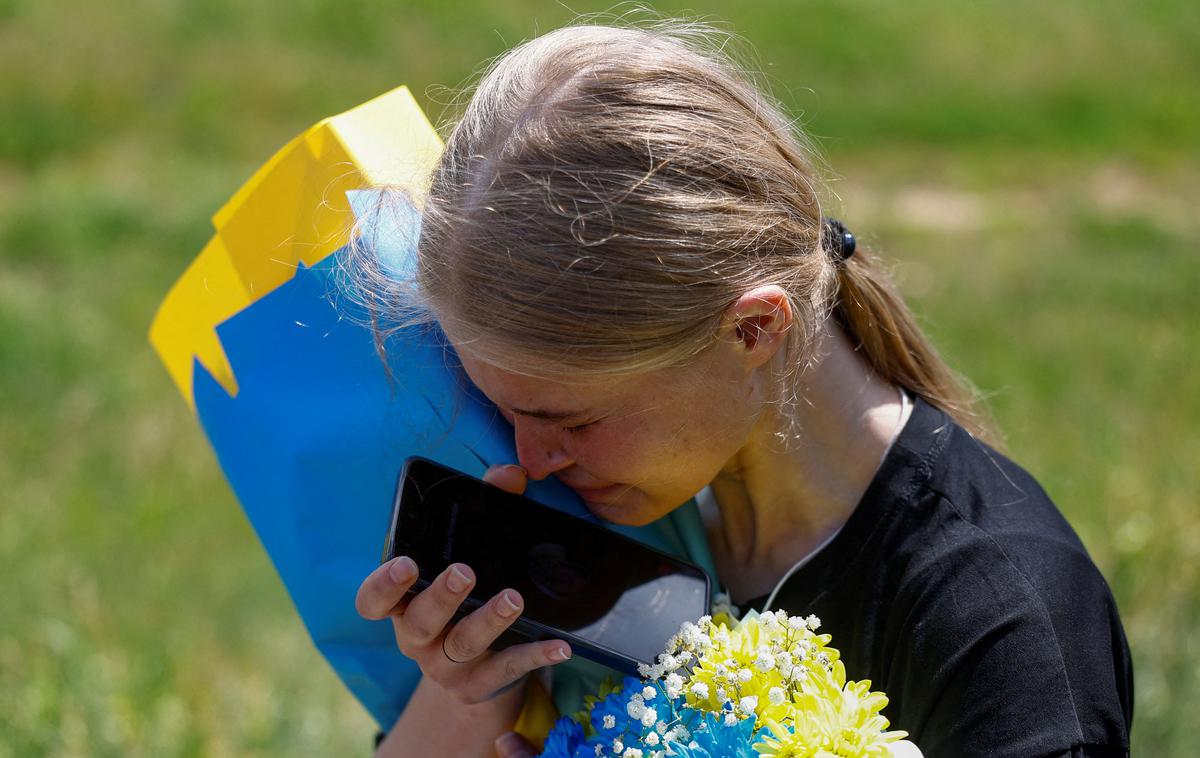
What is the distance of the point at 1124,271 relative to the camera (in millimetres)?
6742

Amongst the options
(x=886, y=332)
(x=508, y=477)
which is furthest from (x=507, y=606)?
(x=886, y=332)

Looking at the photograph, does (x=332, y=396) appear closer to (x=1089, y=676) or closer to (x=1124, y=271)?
(x=1089, y=676)

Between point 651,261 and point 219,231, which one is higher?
point 651,261

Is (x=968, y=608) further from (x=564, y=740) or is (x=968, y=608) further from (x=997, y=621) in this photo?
(x=564, y=740)

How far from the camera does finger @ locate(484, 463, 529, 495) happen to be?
69.9 inches

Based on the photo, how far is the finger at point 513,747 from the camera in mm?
1744

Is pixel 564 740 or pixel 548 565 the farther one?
pixel 548 565

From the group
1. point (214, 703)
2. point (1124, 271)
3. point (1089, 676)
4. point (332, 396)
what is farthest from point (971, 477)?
point (1124, 271)

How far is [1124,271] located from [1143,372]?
1.44 meters

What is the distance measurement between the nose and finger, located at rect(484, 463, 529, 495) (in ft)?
0.13

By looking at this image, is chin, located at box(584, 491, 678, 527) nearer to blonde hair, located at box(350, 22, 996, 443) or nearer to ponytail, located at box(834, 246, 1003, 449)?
blonde hair, located at box(350, 22, 996, 443)

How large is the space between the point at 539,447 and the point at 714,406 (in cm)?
25

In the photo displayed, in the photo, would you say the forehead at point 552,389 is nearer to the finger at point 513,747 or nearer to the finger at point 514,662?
the finger at point 514,662

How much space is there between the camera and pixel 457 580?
1.55 meters
